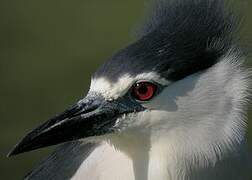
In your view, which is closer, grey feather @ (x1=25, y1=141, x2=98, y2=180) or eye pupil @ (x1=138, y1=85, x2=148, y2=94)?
eye pupil @ (x1=138, y1=85, x2=148, y2=94)

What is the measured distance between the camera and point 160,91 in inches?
86.5

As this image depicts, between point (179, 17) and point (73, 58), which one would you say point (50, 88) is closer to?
point (73, 58)

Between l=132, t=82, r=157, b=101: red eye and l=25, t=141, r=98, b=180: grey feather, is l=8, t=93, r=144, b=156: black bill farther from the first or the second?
l=25, t=141, r=98, b=180: grey feather

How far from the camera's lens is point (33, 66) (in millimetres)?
4895

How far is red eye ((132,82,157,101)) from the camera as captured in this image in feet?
7.13

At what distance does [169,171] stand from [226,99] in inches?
11.8

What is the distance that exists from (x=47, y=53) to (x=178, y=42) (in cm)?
283

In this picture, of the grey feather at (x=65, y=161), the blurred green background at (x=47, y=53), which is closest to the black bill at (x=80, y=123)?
the grey feather at (x=65, y=161)

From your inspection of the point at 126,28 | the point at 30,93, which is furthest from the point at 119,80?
the point at 126,28

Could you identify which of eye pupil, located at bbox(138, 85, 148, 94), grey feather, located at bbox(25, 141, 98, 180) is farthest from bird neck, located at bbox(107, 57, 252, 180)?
grey feather, located at bbox(25, 141, 98, 180)

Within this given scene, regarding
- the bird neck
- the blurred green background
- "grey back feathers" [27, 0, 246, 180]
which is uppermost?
the blurred green background

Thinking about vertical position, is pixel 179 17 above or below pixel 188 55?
above

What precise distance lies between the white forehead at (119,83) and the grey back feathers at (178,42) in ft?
0.04

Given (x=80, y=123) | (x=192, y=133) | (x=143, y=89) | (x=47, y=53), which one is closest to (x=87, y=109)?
(x=80, y=123)
